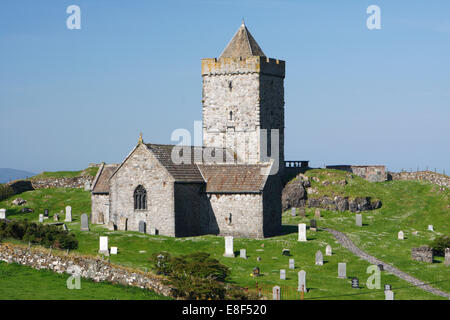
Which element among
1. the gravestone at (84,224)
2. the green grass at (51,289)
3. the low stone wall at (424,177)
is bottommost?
the green grass at (51,289)

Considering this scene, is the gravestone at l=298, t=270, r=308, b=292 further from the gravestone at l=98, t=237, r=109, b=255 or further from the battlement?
the battlement

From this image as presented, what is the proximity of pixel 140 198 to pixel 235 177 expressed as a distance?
25.4 ft

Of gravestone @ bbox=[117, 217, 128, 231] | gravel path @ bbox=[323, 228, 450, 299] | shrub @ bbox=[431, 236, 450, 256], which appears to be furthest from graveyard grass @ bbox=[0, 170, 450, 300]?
gravestone @ bbox=[117, 217, 128, 231]

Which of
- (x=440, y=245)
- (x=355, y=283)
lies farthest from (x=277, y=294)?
(x=440, y=245)

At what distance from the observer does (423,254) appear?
1959 inches

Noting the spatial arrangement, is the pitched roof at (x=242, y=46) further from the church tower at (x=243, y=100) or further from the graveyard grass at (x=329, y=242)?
the graveyard grass at (x=329, y=242)

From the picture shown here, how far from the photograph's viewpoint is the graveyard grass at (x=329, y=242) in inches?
1640

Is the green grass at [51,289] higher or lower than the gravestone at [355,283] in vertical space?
higher

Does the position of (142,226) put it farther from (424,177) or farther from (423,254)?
(424,177)

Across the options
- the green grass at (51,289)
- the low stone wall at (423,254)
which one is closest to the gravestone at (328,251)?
the low stone wall at (423,254)

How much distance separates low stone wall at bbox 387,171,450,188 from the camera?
76025 millimetres

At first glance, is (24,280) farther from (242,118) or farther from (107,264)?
(242,118)

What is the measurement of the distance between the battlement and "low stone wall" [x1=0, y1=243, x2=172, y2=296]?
1428 inches

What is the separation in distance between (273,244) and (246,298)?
1871 cm
